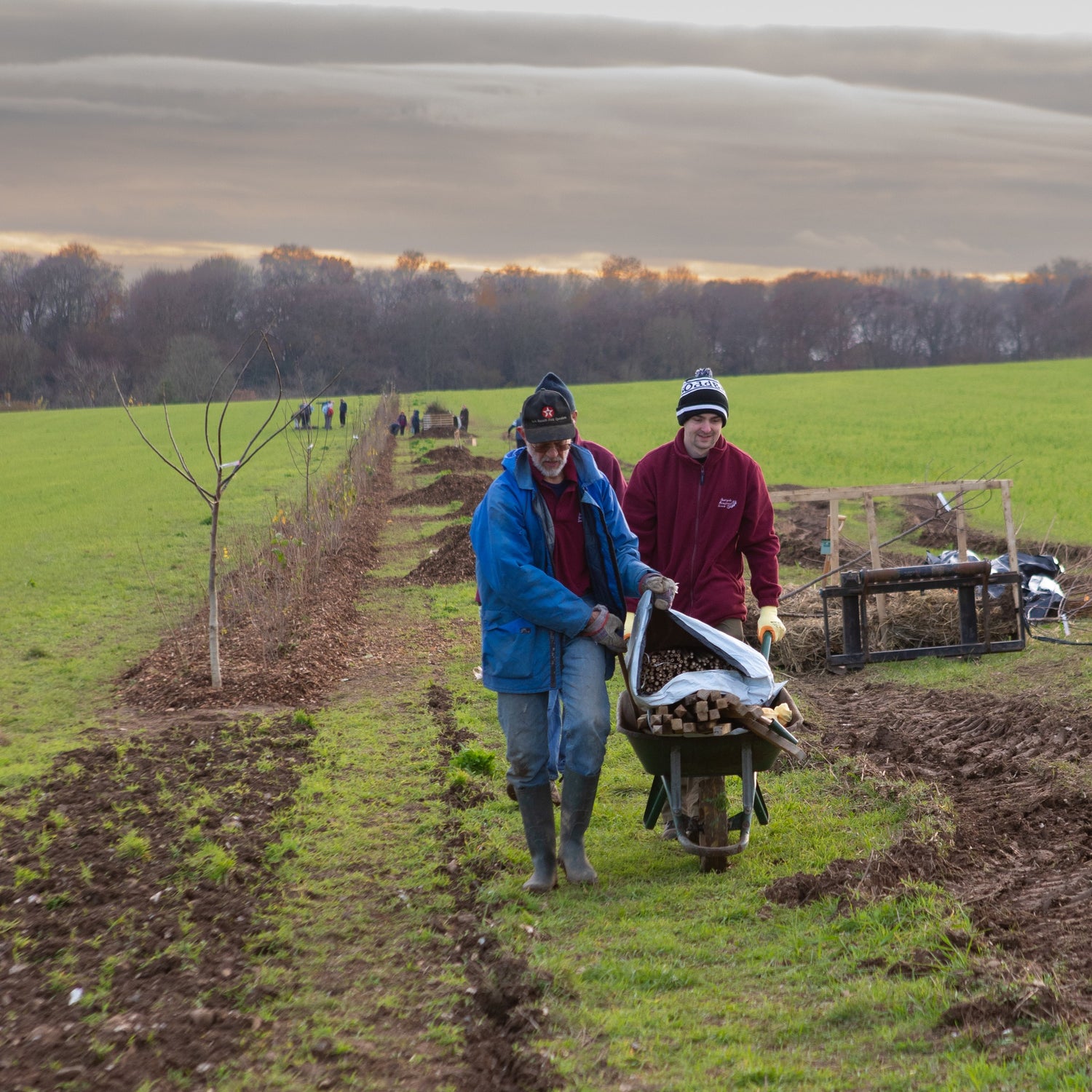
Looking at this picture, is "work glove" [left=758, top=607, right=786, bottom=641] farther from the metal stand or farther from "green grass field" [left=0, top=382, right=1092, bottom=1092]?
the metal stand

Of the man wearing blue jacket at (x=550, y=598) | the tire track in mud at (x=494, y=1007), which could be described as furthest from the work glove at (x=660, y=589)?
the tire track in mud at (x=494, y=1007)

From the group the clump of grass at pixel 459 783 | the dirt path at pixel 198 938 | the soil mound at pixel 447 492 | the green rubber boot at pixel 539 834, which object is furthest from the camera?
the soil mound at pixel 447 492

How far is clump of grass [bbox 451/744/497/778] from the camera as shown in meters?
6.89

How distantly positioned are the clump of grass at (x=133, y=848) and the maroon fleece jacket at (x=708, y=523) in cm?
271

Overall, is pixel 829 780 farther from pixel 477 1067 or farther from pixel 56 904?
pixel 56 904

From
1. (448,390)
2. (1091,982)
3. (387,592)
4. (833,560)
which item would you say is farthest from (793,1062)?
(448,390)

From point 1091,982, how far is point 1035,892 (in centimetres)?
96

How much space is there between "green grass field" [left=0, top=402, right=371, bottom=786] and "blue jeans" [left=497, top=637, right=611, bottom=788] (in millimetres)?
3468

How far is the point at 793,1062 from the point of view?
3555mm

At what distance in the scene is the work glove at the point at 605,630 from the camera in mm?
4719

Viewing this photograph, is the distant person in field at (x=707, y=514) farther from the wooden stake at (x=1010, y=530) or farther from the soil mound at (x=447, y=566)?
the soil mound at (x=447, y=566)

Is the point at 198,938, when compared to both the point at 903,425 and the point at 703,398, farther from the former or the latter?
the point at 903,425

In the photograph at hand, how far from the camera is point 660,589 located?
4.74m

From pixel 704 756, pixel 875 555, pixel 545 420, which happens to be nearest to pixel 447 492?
pixel 875 555
